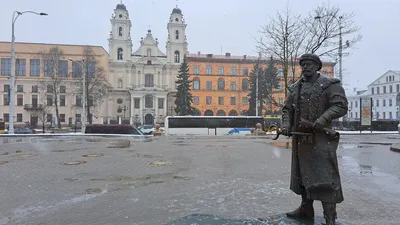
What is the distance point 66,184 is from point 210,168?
436 cm

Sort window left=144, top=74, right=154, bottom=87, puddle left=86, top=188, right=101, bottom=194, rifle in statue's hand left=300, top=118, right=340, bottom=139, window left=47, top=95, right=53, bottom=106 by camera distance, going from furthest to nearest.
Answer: window left=144, top=74, right=154, bottom=87 → window left=47, top=95, right=53, bottom=106 → puddle left=86, top=188, right=101, bottom=194 → rifle in statue's hand left=300, top=118, right=340, bottom=139

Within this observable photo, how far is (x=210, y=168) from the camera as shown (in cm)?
1020

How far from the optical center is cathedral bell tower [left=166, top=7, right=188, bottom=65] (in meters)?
90.6

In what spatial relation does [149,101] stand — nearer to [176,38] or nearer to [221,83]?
[176,38]

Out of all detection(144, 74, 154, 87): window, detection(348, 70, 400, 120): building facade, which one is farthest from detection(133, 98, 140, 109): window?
detection(348, 70, 400, 120): building facade

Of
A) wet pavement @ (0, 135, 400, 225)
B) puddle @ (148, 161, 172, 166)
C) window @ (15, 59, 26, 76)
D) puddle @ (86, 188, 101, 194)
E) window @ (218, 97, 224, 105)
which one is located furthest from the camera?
window @ (218, 97, 224, 105)

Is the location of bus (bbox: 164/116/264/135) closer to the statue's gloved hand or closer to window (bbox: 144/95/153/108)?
the statue's gloved hand

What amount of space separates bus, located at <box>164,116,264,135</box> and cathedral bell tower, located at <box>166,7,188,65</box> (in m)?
52.2

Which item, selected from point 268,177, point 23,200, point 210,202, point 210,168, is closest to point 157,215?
point 210,202

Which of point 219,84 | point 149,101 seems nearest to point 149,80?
point 149,101

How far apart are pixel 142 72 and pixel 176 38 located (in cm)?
1386

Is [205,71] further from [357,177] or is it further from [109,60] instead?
[357,177]

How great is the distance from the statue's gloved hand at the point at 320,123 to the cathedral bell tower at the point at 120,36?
89105 millimetres

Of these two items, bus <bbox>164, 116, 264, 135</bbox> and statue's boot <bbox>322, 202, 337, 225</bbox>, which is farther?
bus <bbox>164, 116, 264, 135</bbox>
